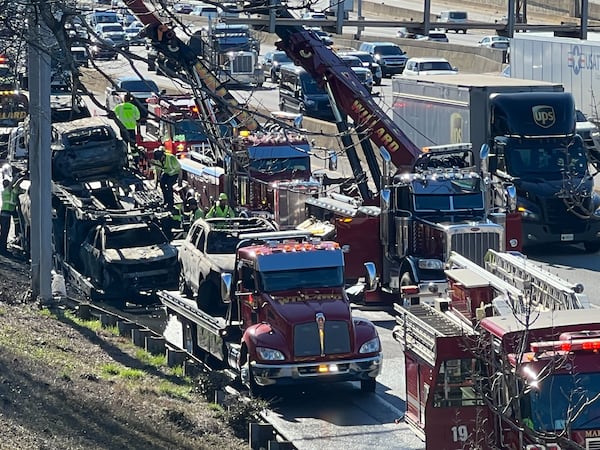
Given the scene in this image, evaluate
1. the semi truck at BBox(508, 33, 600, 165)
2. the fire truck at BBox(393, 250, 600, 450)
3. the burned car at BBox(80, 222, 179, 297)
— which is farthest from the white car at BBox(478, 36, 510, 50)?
the fire truck at BBox(393, 250, 600, 450)

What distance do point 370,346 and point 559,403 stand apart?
5999 millimetres

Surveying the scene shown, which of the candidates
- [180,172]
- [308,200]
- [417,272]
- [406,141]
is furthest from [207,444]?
[180,172]

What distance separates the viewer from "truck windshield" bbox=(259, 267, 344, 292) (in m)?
18.2

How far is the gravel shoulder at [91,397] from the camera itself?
14875 millimetres

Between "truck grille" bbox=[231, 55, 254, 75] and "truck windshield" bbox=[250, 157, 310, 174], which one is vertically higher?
"truck grille" bbox=[231, 55, 254, 75]

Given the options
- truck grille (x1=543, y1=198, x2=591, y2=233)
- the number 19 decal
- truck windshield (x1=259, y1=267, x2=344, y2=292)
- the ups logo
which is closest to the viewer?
the number 19 decal

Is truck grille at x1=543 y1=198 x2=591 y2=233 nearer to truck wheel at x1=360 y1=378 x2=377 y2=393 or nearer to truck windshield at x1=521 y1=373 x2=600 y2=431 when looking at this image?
truck wheel at x1=360 y1=378 x2=377 y2=393

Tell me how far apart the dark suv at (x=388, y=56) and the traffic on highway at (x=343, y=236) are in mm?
24053

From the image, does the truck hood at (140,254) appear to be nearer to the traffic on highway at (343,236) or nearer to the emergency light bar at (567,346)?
the traffic on highway at (343,236)

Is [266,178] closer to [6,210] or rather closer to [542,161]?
[6,210]

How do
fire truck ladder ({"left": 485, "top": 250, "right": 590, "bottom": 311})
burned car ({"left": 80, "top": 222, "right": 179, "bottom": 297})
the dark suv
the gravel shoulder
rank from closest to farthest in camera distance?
1. fire truck ladder ({"left": 485, "top": 250, "right": 590, "bottom": 311})
2. the gravel shoulder
3. burned car ({"left": 80, "top": 222, "right": 179, "bottom": 297})
4. the dark suv

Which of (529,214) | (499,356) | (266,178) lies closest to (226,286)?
(499,356)

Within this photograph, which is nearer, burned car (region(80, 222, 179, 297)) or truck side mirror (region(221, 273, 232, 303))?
truck side mirror (region(221, 273, 232, 303))

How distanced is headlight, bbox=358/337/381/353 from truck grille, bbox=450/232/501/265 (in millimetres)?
4773
